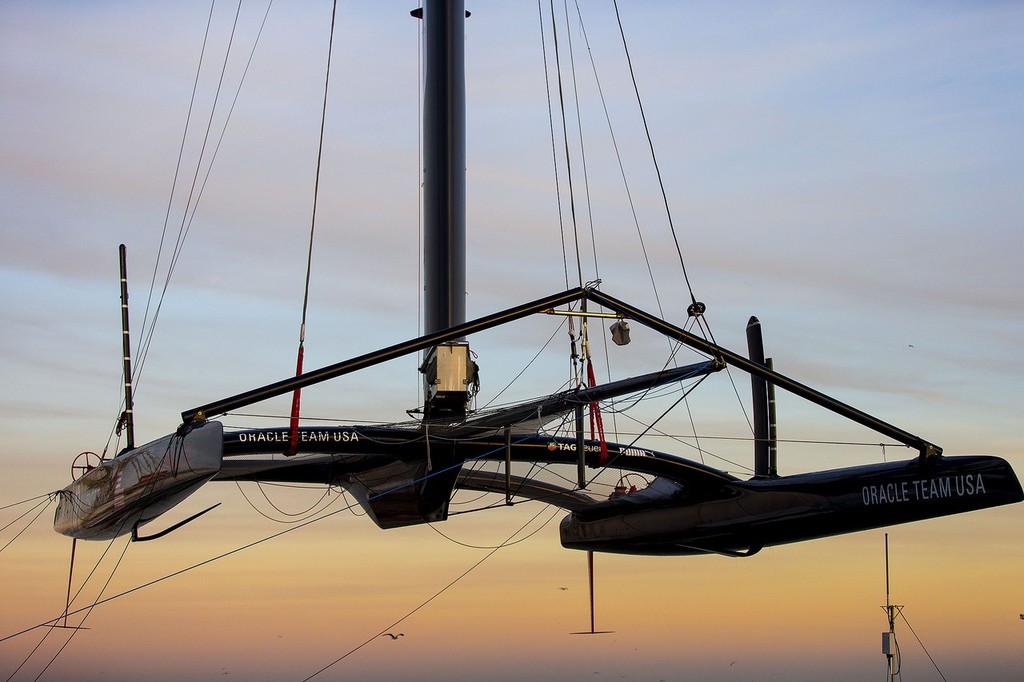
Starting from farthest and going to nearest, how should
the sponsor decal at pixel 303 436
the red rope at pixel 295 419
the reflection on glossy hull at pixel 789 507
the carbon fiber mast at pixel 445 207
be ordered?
the carbon fiber mast at pixel 445 207, the sponsor decal at pixel 303 436, the reflection on glossy hull at pixel 789 507, the red rope at pixel 295 419

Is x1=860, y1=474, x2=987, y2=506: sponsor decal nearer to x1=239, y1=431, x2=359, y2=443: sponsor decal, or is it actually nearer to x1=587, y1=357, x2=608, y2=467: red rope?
Answer: x1=587, y1=357, x2=608, y2=467: red rope

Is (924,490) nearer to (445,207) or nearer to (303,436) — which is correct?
(445,207)

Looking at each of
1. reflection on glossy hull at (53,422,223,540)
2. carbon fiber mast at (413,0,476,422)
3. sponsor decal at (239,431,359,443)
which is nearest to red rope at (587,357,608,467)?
carbon fiber mast at (413,0,476,422)

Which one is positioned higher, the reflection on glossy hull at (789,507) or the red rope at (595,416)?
the red rope at (595,416)

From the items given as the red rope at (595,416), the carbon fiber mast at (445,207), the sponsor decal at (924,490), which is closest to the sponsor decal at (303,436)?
the carbon fiber mast at (445,207)

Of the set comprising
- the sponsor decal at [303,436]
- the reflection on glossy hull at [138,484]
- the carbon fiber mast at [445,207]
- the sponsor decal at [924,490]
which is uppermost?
the carbon fiber mast at [445,207]

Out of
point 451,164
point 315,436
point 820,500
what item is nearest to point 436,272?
point 451,164

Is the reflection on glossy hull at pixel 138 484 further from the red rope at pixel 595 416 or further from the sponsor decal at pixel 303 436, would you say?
the red rope at pixel 595 416

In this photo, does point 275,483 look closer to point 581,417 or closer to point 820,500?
point 581,417

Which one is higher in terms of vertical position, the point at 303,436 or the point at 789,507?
the point at 303,436

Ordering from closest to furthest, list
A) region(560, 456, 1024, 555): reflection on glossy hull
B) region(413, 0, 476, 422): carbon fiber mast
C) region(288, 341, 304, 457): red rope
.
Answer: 1. region(288, 341, 304, 457): red rope
2. region(560, 456, 1024, 555): reflection on glossy hull
3. region(413, 0, 476, 422): carbon fiber mast

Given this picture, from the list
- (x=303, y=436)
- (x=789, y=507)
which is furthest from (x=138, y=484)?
(x=789, y=507)

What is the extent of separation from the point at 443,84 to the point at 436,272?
190cm

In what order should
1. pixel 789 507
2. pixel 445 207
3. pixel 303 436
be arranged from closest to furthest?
pixel 303 436, pixel 789 507, pixel 445 207
